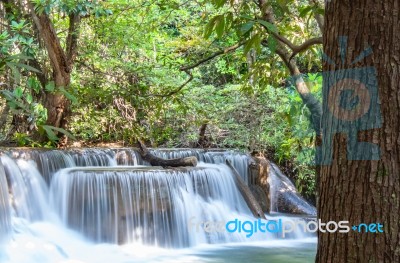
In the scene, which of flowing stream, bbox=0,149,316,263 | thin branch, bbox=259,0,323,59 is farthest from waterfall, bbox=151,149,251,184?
thin branch, bbox=259,0,323,59

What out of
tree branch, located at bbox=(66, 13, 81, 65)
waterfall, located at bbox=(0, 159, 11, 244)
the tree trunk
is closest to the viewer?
the tree trunk

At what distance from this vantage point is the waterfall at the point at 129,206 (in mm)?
6973

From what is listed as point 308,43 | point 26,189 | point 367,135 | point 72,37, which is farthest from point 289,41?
point 72,37

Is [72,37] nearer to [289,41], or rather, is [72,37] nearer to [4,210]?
[4,210]

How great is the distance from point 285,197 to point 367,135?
26.8 feet

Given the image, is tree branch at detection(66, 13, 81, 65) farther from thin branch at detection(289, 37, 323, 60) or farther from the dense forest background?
thin branch at detection(289, 37, 323, 60)

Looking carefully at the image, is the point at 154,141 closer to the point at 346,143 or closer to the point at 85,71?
the point at 85,71

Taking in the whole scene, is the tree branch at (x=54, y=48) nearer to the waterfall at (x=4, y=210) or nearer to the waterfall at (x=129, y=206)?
the waterfall at (x=129, y=206)

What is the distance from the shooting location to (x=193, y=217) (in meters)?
7.40

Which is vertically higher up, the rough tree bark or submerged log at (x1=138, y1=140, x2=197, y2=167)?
the rough tree bark

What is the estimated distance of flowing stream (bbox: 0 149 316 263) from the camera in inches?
254

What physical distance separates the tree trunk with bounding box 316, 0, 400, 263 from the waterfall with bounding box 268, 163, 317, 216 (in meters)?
7.76

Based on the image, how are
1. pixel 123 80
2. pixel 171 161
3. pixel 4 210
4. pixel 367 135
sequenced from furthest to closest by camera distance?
1. pixel 171 161
2. pixel 123 80
3. pixel 4 210
4. pixel 367 135

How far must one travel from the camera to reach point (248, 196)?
8.66 m
